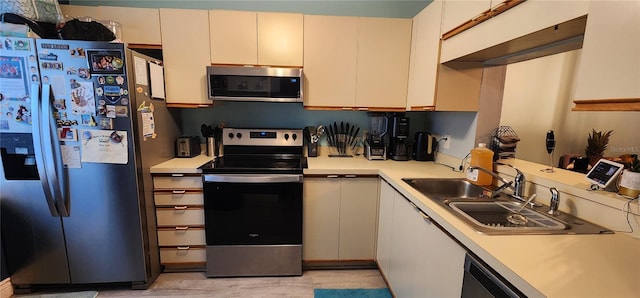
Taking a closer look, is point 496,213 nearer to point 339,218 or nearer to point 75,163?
point 339,218

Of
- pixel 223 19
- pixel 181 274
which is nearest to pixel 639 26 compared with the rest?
pixel 223 19

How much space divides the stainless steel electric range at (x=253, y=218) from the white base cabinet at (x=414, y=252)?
663mm

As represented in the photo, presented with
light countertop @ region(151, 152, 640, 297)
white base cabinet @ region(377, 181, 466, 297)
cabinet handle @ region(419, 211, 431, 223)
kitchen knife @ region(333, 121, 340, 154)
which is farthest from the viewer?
kitchen knife @ region(333, 121, 340, 154)

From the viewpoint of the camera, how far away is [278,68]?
6.81ft

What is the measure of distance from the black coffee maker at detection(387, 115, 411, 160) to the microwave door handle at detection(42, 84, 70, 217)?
2441 millimetres

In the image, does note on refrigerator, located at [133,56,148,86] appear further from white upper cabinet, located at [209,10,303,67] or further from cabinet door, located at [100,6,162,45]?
white upper cabinet, located at [209,10,303,67]

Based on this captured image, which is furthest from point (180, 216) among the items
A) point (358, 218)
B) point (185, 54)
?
point (358, 218)

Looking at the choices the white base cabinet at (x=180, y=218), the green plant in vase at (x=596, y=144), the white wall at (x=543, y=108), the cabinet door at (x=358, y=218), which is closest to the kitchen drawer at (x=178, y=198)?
the white base cabinet at (x=180, y=218)

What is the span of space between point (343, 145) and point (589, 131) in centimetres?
178

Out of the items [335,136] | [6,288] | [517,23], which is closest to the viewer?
[517,23]

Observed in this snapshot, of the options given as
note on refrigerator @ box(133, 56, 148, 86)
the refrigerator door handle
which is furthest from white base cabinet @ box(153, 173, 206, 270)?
note on refrigerator @ box(133, 56, 148, 86)

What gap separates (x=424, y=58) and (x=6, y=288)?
345 centimetres

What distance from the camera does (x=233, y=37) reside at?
2104mm

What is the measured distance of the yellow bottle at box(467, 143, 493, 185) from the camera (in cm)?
159
